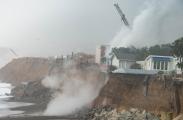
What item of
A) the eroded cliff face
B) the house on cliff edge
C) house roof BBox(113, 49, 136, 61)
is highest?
house roof BBox(113, 49, 136, 61)

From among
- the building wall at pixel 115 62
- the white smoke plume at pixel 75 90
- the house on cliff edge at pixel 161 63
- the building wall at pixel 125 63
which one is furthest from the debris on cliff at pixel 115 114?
the building wall at pixel 115 62

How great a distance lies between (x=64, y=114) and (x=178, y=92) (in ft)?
59.2

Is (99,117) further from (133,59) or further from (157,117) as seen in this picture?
(133,59)

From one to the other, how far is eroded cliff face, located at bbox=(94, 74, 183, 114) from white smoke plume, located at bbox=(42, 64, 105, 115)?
17.1ft

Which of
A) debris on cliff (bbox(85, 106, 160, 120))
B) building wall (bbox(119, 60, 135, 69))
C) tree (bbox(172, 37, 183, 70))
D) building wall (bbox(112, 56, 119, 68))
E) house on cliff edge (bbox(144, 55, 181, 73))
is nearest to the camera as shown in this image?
debris on cliff (bbox(85, 106, 160, 120))

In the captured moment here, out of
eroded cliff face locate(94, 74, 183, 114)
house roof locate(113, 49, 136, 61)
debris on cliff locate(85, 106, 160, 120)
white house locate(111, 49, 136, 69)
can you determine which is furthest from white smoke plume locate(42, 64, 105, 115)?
debris on cliff locate(85, 106, 160, 120)

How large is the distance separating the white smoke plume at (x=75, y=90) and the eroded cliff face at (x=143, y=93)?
5.22 m

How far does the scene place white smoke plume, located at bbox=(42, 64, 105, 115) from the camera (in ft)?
204

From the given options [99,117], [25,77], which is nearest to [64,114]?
[99,117]

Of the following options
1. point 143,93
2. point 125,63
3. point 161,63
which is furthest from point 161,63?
point 143,93

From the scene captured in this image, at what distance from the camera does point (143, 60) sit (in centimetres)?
7619

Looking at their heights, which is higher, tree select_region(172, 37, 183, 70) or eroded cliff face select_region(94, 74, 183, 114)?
tree select_region(172, 37, 183, 70)

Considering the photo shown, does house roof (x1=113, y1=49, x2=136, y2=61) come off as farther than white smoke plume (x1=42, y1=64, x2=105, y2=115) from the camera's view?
Yes

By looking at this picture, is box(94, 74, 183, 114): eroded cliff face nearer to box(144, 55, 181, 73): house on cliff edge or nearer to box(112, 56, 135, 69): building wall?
box(144, 55, 181, 73): house on cliff edge
